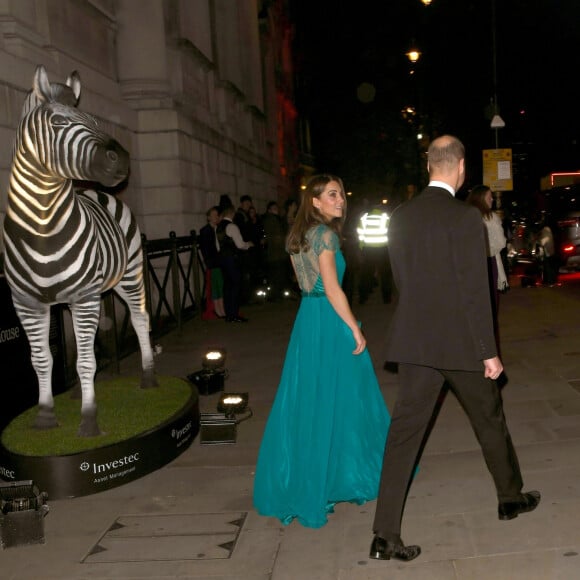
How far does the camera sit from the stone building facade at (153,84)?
383 inches

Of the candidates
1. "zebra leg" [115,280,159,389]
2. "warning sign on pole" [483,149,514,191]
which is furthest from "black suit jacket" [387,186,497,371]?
"warning sign on pole" [483,149,514,191]

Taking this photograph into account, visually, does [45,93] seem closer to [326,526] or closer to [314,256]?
[314,256]

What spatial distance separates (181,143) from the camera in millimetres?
15070

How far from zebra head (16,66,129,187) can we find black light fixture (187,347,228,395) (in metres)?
3.26

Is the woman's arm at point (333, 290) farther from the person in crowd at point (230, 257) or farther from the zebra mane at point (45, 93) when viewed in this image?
the person in crowd at point (230, 257)

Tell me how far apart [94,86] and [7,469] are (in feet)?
28.8

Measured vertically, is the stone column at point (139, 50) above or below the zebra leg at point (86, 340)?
above

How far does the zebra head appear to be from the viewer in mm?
5086

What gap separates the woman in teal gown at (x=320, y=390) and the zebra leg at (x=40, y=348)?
2.00 meters

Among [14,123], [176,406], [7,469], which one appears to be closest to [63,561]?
[7,469]

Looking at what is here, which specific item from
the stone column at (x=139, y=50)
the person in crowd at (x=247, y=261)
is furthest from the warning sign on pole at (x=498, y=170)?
the stone column at (x=139, y=50)

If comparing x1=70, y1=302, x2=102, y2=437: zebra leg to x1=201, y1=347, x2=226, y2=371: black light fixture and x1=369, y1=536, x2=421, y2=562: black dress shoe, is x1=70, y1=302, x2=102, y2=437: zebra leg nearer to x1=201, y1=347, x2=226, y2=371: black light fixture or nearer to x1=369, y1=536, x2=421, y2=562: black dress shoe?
x1=201, y1=347, x2=226, y2=371: black light fixture

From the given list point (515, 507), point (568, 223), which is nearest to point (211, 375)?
point (515, 507)

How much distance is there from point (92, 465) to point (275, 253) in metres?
10.6
